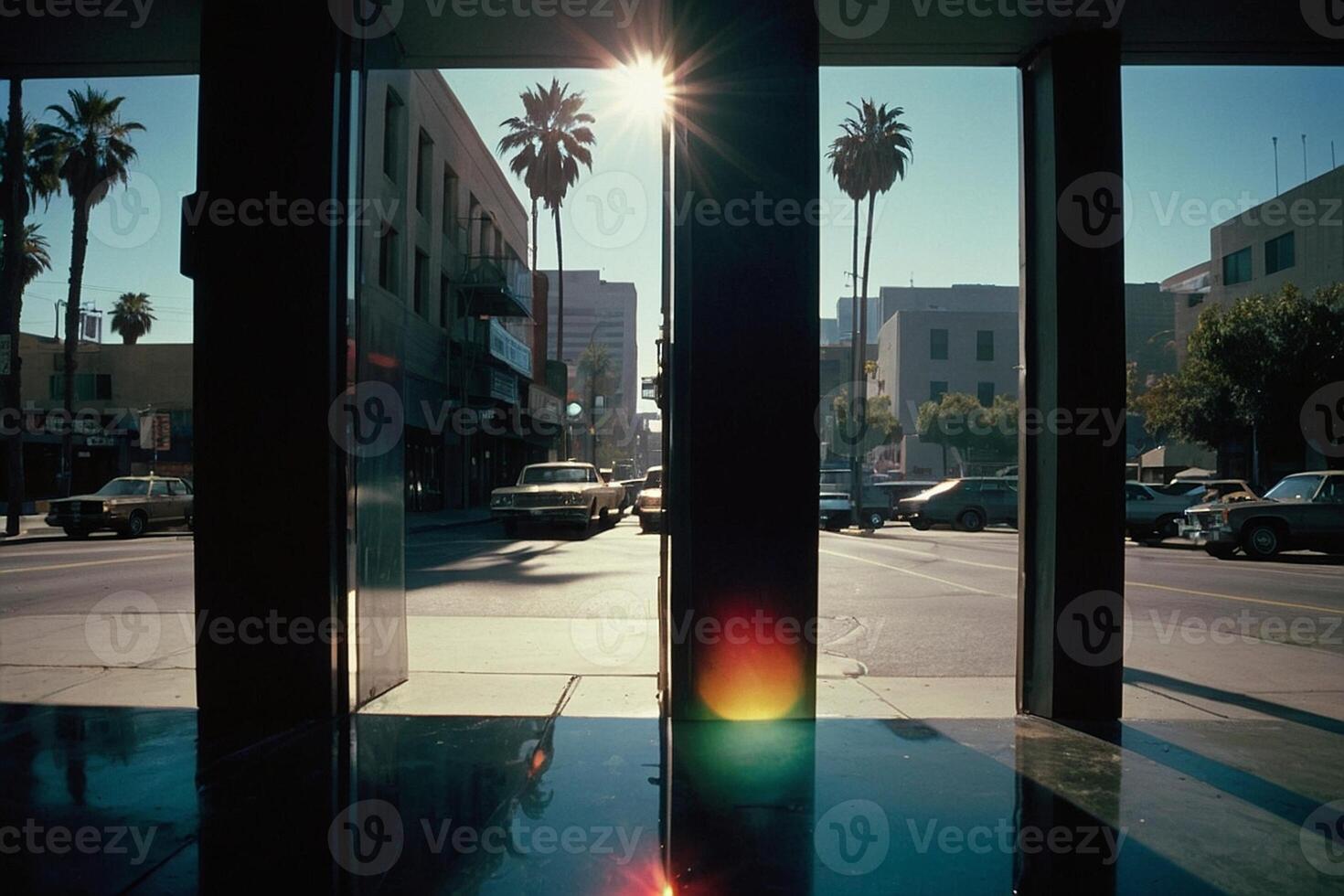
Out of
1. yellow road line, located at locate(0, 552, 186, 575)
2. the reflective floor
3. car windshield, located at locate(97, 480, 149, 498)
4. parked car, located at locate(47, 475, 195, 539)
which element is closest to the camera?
the reflective floor

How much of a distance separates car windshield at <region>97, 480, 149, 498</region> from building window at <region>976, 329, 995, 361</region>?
6366 centimetres

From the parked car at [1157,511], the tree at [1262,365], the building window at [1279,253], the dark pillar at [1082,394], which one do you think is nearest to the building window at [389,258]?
the dark pillar at [1082,394]

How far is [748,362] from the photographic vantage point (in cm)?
461

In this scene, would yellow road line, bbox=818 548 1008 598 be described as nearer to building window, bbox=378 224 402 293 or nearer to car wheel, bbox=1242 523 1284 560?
car wheel, bbox=1242 523 1284 560

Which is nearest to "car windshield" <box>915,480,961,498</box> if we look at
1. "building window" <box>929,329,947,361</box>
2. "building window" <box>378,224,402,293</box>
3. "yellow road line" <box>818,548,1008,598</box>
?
"yellow road line" <box>818,548,1008,598</box>

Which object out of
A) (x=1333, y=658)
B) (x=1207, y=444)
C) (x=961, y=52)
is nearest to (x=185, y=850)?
(x=961, y=52)

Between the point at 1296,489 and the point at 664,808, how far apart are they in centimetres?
1975

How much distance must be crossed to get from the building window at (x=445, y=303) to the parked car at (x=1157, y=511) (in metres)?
23.3

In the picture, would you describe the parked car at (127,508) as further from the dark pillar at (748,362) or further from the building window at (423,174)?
the dark pillar at (748,362)

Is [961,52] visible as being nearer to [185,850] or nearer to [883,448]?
[185,850]

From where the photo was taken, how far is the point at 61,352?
42.8 meters

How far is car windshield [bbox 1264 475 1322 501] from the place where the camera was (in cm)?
1811

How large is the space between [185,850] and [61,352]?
48.6 meters

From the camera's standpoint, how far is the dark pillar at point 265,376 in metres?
4.73
